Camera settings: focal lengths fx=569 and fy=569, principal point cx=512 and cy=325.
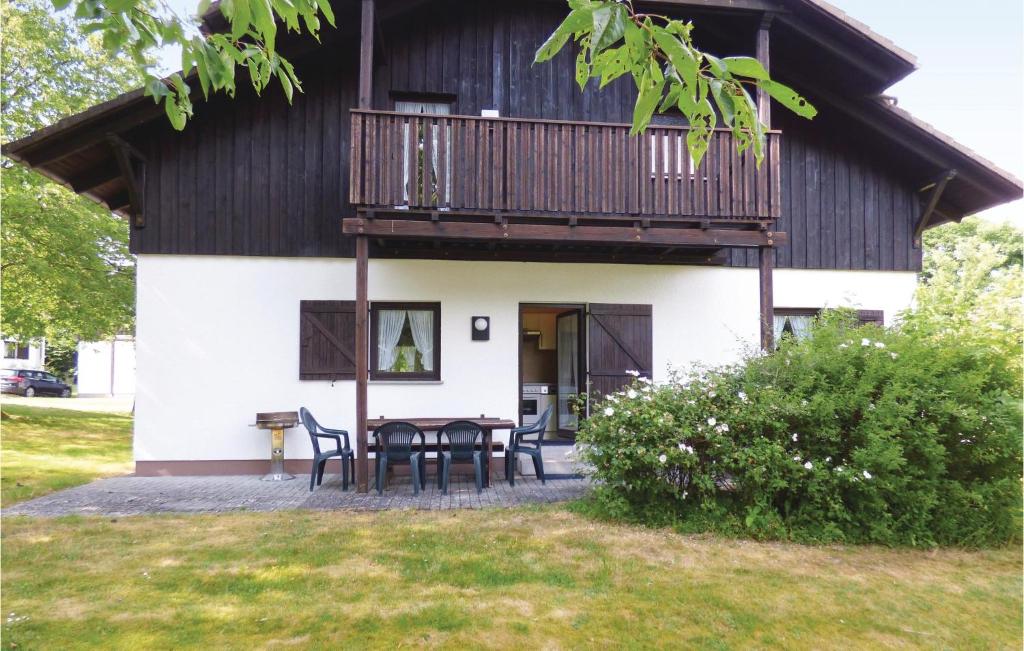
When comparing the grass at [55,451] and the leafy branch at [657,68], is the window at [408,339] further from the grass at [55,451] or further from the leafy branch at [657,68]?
the leafy branch at [657,68]

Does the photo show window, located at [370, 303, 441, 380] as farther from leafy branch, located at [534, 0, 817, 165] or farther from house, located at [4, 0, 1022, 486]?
leafy branch, located at [534, 0, 817, 165]

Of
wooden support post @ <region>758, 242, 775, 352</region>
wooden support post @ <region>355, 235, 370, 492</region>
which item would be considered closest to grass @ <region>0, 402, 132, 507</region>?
wooden support post @ <region>355, 235, 370, 492</region>

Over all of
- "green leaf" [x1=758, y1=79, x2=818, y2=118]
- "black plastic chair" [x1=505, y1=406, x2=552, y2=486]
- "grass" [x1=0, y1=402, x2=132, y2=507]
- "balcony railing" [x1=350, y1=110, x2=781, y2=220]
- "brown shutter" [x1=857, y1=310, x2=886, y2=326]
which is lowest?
"grass" [x1=0, y1=402, x2=132, y2=507]

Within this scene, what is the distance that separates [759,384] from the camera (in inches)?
215

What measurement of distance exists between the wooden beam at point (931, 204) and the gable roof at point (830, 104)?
13cm

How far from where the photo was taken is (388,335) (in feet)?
26.4

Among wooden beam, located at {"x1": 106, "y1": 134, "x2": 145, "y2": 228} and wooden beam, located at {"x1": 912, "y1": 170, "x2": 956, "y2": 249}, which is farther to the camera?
wooden beam, located at {"x1": 912, "y1": 170, "x2": 956, "y2": 249}

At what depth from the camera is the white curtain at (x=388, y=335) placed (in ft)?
26.3

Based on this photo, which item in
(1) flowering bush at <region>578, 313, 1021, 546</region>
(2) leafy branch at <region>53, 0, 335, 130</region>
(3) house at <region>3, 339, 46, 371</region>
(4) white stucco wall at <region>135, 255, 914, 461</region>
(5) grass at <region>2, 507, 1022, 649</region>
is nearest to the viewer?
(2) leafy branch at <region>53, 0, 335, 130</region>

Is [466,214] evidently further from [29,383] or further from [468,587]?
[29,383]

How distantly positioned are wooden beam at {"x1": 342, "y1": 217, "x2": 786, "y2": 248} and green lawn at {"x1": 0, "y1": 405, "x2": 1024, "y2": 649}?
3133 mm

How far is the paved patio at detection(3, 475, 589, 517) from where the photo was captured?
5977mm

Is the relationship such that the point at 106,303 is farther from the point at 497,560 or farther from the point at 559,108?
the point at 497,560

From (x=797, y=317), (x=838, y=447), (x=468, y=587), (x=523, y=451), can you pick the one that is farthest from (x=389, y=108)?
(x=838, y=447)
